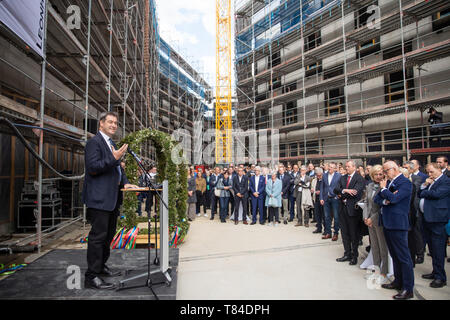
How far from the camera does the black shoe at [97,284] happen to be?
3.09 m

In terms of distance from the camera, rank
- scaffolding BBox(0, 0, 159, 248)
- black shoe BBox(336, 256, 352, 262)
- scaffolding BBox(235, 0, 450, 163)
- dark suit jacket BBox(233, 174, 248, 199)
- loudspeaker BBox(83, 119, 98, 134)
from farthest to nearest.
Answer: scaffolding BBox(235, 0, 450, 163) < dark suit jacket BBox(233, 174, 248, 199) < loudspeaker BBox(83, 119, 98, 134) < scaffolding BBox(0, 0, 159, 248) < black shoe BBox(336, 256, 352, 262)

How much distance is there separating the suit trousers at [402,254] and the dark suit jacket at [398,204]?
11cm

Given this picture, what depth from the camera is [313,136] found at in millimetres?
17656

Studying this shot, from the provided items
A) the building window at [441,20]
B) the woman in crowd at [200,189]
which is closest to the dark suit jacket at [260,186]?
the woman in crowd at [200,189]

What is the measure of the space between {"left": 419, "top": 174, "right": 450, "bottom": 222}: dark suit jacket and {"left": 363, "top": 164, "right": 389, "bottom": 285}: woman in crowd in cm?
73

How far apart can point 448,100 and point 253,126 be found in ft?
42.9

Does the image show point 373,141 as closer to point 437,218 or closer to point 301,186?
point 301,186

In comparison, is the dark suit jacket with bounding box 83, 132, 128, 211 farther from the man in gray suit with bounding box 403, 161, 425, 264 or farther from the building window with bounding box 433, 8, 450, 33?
A: the building window with bounding box 433, 8, 450, 33

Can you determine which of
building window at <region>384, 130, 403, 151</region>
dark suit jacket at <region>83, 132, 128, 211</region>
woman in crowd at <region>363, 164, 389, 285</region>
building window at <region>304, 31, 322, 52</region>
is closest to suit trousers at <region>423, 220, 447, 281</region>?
woman in crowd at <region>363, 164, 389, 285</region>

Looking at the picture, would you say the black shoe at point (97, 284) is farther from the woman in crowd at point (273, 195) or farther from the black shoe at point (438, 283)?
the woman in crowd at point (273, 195)

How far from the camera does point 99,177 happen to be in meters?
3.14

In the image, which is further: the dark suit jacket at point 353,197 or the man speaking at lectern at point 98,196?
the dark suit jacket at point 353,197

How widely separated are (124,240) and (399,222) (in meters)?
5.14

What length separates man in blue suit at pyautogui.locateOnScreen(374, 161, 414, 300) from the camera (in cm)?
352
